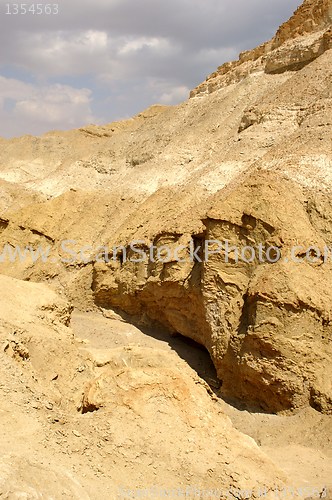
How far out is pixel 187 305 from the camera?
1315cm

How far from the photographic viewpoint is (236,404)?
10836mm

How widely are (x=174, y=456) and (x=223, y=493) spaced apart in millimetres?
756

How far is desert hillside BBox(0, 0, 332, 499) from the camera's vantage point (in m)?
6.04

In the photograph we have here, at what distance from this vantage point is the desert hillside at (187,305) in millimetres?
6043

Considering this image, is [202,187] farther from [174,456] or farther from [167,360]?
[174,456]

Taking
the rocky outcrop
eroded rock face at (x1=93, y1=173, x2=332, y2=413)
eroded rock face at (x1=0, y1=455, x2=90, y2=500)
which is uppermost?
the rocky outcrop

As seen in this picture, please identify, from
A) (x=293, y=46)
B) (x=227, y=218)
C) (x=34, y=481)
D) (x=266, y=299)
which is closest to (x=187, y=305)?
(x=227, y=218)

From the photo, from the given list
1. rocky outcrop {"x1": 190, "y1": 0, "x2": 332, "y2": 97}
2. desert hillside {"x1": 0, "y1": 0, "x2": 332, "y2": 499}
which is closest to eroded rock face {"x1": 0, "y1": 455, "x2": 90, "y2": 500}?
desert hillside {"x1": 0, "y1": 0, "x2": 332, "y2": 499}

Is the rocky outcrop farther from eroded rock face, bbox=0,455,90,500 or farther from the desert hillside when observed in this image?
eroded rock face, bbox=0,455,90,500

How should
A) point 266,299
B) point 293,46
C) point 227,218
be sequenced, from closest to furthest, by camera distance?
point 266,299 < point 227,218 < point 293,46

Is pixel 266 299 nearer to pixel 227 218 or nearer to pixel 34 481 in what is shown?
pixel 227 218

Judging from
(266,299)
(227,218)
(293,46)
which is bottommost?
(266,299)

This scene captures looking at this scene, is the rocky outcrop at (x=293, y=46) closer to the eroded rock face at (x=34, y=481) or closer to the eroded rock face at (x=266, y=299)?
the eroded rock face at (x=266, y=299)

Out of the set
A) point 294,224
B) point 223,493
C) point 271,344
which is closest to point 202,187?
point 294,224
